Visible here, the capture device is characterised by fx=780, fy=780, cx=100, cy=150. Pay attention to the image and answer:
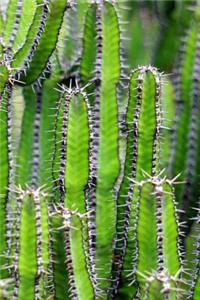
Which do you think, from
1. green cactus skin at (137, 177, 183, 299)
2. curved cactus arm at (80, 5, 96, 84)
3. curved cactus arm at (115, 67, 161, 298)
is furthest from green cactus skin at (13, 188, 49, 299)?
curved cactus arm at (80, 5, 96, 84)

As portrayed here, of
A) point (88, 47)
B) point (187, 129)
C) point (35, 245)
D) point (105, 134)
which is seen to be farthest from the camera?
point (187, 129)

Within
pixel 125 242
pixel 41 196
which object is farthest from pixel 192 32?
pixel 41 196

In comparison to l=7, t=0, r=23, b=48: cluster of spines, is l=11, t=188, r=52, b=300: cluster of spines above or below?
below

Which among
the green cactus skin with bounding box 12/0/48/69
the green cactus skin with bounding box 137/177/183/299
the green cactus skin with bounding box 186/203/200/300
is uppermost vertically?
the green cactus skin with bounding box 12/0/48/69

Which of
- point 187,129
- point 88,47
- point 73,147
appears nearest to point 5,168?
point 73,147

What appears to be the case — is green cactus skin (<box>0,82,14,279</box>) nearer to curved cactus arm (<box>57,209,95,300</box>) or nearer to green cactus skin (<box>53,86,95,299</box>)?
green cactus skin (<box>53,86,95,299</box>)

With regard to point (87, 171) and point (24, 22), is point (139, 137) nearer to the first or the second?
point (87, 171)

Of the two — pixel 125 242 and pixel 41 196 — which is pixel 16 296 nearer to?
pixel 41 196
